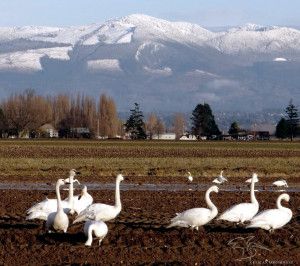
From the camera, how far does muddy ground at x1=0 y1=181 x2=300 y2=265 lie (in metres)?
15.7

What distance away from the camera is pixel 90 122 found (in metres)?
187

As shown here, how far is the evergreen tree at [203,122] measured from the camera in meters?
177

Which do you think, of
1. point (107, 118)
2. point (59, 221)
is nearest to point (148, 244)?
point (59, 221)

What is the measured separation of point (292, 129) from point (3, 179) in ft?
443

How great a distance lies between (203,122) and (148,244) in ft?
525

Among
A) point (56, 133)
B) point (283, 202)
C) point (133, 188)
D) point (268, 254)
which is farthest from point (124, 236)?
point (56, 133)

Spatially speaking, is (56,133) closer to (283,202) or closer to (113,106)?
(113,106)

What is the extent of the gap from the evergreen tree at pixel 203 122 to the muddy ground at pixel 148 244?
153794mm

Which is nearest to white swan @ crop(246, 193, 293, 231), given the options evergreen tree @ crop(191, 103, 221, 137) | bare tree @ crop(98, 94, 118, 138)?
evergreen tree @ crop(191, 103, 221, 137)

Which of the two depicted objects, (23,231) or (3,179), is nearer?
(23,231)

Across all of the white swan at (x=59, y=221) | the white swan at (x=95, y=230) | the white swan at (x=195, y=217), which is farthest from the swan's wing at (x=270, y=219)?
the white swan at (x=59, y=221)

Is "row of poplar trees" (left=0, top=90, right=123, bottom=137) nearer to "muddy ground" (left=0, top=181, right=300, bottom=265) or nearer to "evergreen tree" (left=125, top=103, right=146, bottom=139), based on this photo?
"evergreen tree" (left=125, top=103, right=146, bottom=139)

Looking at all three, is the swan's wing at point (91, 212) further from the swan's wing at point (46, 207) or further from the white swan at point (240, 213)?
the white swan at point (240, 213)

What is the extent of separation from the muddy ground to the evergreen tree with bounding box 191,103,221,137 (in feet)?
505
